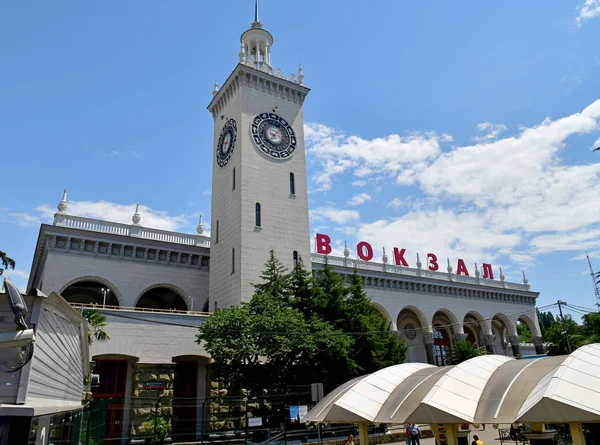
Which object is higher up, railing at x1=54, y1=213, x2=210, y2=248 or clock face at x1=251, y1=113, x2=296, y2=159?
clock face at x1=251, y1=113, x2=296, y2=159

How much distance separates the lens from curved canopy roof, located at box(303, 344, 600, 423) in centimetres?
727

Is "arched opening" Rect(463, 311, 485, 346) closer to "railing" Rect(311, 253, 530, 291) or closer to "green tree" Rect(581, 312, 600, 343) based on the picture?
"railing" Rect(311, 253, 530, 291)

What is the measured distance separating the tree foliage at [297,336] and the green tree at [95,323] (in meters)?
5.11

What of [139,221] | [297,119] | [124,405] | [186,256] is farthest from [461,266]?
[124,405]

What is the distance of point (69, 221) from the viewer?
1251 inches

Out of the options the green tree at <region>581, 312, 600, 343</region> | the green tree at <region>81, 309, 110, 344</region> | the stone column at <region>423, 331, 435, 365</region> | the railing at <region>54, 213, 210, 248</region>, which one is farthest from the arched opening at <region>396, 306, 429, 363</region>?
the green tree at <region>81, 309, 110, 344</region>

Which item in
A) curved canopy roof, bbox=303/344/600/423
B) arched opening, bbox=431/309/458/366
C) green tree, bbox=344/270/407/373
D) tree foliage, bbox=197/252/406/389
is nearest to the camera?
curved canopy roof, bbox=303/344/600/423

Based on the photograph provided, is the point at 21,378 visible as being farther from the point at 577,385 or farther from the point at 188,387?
the point at 188,387

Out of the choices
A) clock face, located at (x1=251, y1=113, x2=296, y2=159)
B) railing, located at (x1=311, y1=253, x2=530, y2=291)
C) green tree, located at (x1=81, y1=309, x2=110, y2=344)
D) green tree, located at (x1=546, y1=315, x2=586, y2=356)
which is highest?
clock face, located at (x1=251, y1=113, x2=296, y2=159)

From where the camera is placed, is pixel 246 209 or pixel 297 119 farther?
pixel 297 119

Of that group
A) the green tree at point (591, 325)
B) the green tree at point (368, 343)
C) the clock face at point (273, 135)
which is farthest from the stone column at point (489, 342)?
the clock face at point (273, 135)

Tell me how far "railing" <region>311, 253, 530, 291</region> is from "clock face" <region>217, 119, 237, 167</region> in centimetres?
1133

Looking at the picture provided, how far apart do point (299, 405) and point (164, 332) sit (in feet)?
31.1

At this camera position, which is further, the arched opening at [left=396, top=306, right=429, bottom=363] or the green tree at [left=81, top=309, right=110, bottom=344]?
the arched opening at [left=396, top=306, right=429, bottom=363]
